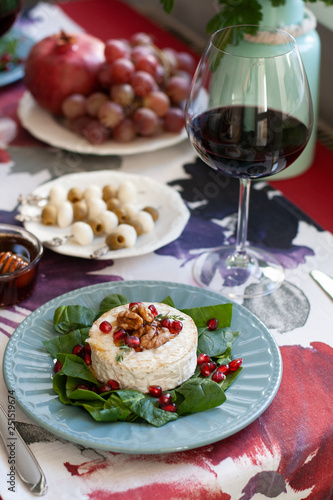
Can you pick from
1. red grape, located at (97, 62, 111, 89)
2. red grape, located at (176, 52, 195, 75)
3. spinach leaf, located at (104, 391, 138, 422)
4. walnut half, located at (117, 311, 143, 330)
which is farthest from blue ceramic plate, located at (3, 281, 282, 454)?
red grape, located at (176, 52, 195, 75)

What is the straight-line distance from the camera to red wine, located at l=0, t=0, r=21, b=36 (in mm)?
1505

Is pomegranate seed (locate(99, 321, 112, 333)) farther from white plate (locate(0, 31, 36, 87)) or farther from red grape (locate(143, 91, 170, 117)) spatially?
white plate (locate(0, 31, 36, 87))

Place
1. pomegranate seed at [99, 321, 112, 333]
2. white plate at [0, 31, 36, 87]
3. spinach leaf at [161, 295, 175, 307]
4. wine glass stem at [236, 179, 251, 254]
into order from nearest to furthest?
1. pomegranate seed at [99, 321, 112, 333]
2. spinach leaf at [161, 295, 175, 307]
3. wine glass stem at [236, 179, 251, 254]
4. white plate at [0, 31, 36, 87]

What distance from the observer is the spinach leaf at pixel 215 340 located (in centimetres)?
86

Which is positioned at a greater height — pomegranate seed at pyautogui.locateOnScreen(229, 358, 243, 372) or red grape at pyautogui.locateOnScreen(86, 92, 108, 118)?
pomegranate seed at pyautogui.locateOnScreen(229, 358, 243, 372)

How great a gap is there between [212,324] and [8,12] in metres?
1.00

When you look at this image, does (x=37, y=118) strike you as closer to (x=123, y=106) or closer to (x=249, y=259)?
(x=123, y=106)

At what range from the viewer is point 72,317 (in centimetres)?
91

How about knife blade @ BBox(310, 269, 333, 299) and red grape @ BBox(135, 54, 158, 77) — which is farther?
red grape @ BBox(135, 54, 158, 77)

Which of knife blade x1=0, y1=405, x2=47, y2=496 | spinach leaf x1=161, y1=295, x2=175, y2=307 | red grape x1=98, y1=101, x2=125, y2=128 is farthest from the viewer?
red grape x1=98, y1=101, x2=125, y2=128

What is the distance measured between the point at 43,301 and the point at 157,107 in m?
0.57

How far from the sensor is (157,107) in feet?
4.64

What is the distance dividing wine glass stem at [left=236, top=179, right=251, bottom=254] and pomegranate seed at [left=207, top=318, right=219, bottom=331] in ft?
0.74

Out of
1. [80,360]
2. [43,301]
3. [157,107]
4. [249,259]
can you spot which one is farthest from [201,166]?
[80,360]
